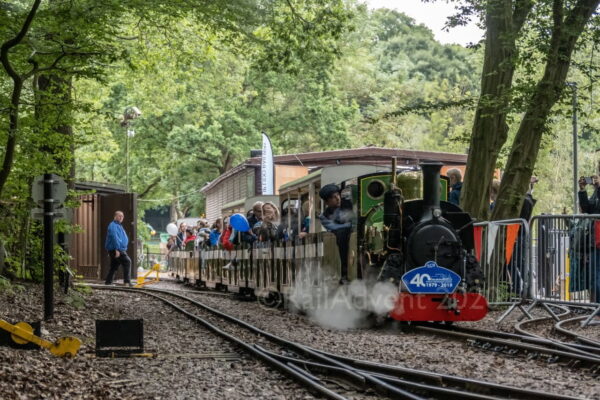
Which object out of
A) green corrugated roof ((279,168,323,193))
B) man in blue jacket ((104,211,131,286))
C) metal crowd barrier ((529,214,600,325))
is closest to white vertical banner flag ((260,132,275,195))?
man in blue jacket ((104,211,131,286))

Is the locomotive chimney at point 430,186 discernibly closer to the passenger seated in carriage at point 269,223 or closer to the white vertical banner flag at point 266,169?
the passenger seated in carriage at point 269,223

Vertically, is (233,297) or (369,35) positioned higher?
(369,35)

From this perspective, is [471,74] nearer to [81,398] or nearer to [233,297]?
[233,297]

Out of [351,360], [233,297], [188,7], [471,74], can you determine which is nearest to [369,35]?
[471,74]

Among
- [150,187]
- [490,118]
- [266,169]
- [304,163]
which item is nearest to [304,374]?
[490,118]

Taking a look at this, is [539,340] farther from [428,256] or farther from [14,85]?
[14,85]

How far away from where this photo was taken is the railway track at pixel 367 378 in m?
6.75

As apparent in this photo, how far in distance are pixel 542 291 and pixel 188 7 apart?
260 inches

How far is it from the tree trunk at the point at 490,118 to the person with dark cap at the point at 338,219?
13.4 ft

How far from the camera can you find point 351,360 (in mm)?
8375

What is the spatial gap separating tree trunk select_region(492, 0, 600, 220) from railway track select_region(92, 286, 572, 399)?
6.86 meters

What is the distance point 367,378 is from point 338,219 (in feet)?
17.7

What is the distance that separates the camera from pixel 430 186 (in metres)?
11.0

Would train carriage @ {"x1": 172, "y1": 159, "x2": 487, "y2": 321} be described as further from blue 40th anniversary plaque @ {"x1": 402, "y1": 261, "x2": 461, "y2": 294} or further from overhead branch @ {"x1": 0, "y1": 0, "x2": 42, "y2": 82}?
overhead branch @ {"x1": 0, "y1": 0, "x2": 42, "y2": 82}
